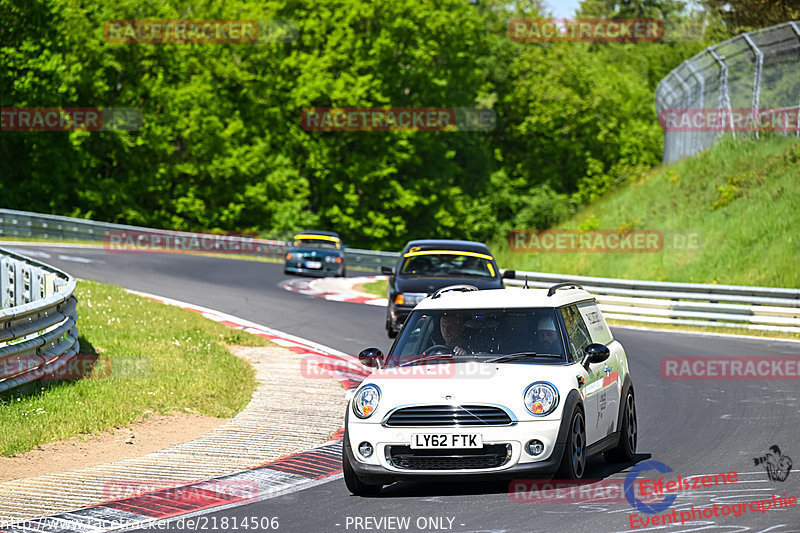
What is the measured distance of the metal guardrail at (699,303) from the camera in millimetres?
23734

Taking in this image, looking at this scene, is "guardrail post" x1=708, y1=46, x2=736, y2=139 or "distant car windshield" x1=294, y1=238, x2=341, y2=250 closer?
"guardrail post" x1=708, y1=46, x2=736, y2=139

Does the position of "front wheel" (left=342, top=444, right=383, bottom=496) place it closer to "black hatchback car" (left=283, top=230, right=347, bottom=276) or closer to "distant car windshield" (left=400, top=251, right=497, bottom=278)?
"distant car windshield" (left=400, top=251, right=497, bottom=278)

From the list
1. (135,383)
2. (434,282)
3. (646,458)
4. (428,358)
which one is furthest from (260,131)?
(428,358)

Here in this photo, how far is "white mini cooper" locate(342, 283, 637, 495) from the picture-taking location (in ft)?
28.0

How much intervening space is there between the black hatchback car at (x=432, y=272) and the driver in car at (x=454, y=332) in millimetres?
10312

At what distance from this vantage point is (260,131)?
2594 inches

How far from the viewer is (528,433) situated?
852 centimetres

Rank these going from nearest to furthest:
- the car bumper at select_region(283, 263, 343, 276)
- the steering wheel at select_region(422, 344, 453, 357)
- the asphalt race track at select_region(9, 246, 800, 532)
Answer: the asphalt race track at select_region(9, 246, 800, 532) → the steering wheel at select_region(422, 344, 453, 357) → the car bumper at select_region(283, 263, 343, 276)

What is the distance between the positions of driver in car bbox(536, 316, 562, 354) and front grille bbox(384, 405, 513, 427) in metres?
1.06

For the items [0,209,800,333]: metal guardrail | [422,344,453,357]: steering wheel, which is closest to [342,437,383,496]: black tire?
[422,344,453,357]: steering wheel

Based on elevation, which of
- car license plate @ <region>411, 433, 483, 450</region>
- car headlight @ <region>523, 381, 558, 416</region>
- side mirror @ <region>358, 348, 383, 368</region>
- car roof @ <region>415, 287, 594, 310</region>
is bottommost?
car license plate @ <region>411, 433, 483, 450</region>

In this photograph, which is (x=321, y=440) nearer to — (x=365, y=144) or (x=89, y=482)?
(x=89, y=482)

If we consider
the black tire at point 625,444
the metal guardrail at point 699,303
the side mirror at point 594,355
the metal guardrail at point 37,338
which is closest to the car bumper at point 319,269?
the metal guardrail at point 699,303

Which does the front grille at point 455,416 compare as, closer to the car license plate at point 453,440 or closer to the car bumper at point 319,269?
the car license plate at point 453,440
